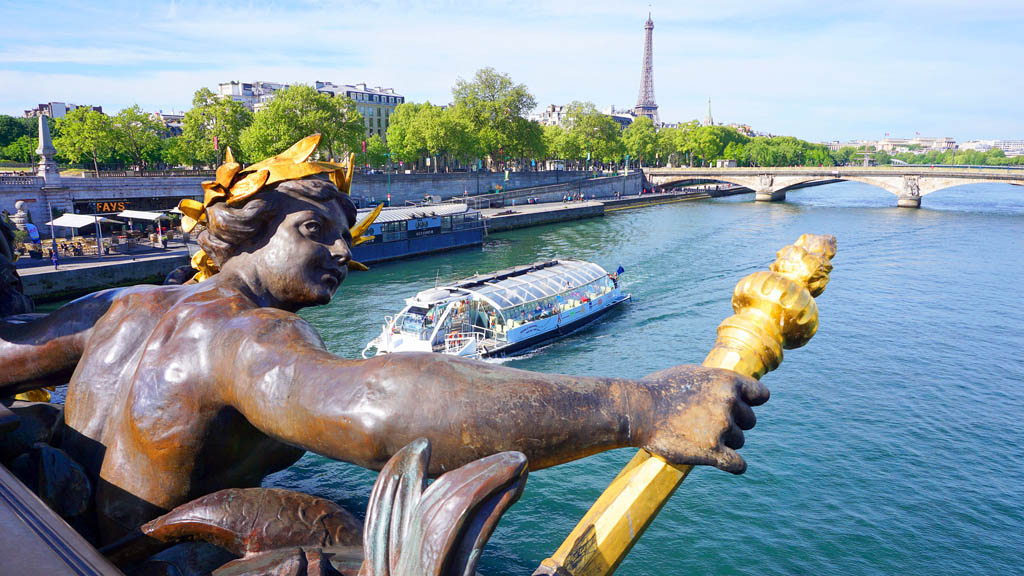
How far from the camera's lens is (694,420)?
1532 mm

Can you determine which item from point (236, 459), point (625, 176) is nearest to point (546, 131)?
point (625, 176)

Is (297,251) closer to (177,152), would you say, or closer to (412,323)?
(412,323)

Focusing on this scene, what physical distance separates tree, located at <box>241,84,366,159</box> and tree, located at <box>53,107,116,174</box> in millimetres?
8766

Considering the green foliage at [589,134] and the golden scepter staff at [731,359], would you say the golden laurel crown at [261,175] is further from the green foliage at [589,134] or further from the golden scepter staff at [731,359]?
the green foliage at [589,134]

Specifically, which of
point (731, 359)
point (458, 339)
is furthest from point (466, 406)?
point (458, 339)

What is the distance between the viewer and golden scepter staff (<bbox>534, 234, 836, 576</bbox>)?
5.49 feet

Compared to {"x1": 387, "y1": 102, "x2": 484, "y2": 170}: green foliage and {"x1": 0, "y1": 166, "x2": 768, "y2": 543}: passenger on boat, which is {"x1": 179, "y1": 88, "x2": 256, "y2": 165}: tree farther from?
{"x1": 0, "y1": 166, "x2": 768, "y2": 543}: passenger on boat

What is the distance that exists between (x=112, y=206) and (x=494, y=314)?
87.4 ft

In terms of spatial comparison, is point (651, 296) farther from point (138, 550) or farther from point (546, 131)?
point (546, 131)

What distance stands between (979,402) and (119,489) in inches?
829

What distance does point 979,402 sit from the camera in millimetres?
18078

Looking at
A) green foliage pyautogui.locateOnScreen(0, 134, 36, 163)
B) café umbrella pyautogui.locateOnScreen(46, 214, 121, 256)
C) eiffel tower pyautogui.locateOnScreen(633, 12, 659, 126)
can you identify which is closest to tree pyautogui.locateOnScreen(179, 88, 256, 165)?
café umbrella pyautogui.locateOnScreen(46, 214, 121, 256)

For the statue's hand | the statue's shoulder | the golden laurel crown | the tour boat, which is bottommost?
the tour boat

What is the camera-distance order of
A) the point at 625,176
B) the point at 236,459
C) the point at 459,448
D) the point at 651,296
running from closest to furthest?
1. the point at 459,448
2. the point at 236,459
3. the point at 651,296
4. the point at 625,176
